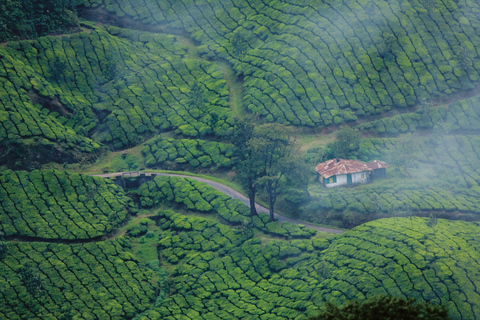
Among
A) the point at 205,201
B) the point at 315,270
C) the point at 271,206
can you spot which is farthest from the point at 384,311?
the point at 205,201

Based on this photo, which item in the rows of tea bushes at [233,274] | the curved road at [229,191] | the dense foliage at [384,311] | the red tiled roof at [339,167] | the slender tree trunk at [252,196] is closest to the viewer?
the dense foliage at [384,311]

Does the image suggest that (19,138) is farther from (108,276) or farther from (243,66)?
(243,66)

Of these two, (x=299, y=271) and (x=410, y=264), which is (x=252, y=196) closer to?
(x=299, y=271)

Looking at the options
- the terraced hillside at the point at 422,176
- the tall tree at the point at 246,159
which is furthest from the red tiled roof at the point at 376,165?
the tall tree at the point at 246,159

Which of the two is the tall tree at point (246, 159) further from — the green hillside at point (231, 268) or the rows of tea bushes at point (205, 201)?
the green hillside at point (231, 268)

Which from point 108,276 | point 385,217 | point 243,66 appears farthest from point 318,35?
point 108,276
